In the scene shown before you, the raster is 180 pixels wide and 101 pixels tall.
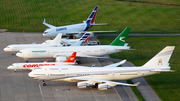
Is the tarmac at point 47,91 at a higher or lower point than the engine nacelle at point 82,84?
lower

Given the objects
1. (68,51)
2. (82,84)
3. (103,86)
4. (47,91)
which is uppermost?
(68,51)

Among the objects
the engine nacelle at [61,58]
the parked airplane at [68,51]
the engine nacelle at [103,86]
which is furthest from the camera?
the parked airplane at [68,51]

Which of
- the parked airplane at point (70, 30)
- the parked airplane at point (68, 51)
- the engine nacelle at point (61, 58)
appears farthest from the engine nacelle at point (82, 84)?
the parked airplane at point (70, 30)

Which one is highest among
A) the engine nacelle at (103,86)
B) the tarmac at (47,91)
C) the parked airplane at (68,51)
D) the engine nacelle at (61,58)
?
the parked airplane at (68,51)

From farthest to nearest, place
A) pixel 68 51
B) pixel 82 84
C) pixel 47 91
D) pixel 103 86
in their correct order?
pixel 68 51, pixel 47 91, pixel 82 84, pixel 103 86

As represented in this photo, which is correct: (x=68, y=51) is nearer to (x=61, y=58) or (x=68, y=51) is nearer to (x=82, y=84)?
(x=61, y=58)

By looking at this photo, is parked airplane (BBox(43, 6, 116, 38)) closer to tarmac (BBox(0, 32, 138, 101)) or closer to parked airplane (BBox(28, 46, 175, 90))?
tarmac (BBox(0, 32, 138, 101))

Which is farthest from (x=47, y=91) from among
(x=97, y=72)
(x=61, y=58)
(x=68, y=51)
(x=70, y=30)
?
(x=70, y=30)

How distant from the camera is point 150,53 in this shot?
7662cm

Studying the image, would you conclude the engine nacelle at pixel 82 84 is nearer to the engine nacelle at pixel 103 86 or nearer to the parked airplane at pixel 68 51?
the engine nacelle at pixel 103 86

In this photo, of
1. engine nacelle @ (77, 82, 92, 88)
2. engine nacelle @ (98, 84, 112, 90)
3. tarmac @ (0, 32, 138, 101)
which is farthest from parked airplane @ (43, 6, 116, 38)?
engine nacelle @ (98, 84, 112, 90)

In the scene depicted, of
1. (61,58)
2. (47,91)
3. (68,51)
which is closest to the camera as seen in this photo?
(47,91)

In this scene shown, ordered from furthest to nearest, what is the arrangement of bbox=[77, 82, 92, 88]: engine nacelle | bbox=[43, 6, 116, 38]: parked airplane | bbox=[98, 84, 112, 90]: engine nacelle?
bbox=[43, 6, 116, 38]: parked airplane → bbox=[77, 82, 92, 88]: engine nacelle → bbox=[98, 84, 112, 90]: engine nacelle

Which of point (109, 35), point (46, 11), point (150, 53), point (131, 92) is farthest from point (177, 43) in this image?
point (46, 11)
